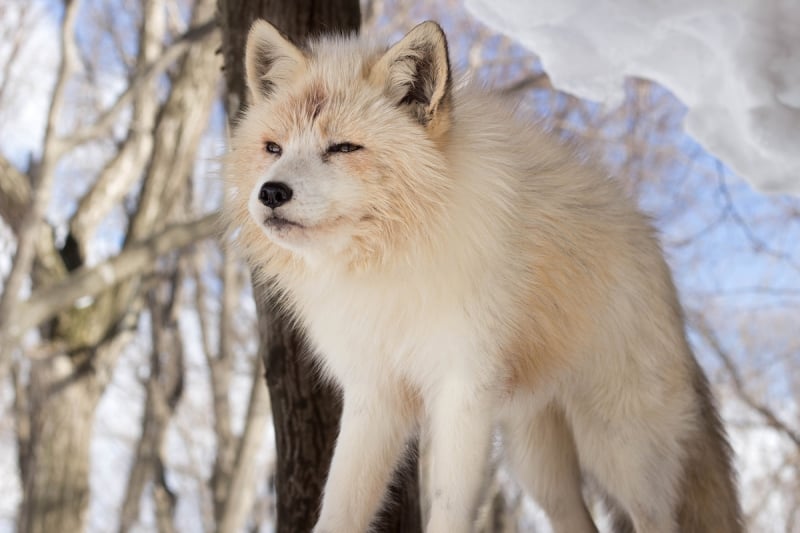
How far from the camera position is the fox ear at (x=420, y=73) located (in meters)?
2.74

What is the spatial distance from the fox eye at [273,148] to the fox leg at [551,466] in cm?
154

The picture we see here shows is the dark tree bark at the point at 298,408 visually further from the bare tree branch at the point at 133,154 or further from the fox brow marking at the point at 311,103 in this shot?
the bare tree branch at the point at 133,154

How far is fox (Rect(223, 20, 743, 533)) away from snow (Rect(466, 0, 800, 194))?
0.70 m

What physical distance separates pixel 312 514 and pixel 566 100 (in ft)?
27.6

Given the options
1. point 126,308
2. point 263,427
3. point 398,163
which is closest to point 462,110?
point 398,163

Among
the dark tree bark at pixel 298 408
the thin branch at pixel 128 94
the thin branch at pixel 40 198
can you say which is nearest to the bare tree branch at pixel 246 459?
the thin branch at pixel 40 198

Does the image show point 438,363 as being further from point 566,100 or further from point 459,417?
point 566,100

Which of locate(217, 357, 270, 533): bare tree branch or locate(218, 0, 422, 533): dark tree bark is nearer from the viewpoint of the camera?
locate(218, 0, 422, 533): dark tree bark

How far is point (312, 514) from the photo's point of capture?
13.3ft

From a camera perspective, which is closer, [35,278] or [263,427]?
[35,278]

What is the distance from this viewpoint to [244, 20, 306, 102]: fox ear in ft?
9.95

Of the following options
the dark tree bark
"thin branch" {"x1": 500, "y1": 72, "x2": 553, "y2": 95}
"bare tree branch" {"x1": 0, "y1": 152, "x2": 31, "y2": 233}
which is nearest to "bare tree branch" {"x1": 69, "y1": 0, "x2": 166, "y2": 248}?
"bare tree branch" {"x1": 0, "y1": 152, "x2": 31, "y2": 233}

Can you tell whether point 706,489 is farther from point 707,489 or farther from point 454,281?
point 454,281

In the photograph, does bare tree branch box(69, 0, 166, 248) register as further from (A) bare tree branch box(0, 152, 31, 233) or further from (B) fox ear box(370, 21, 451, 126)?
(B) fox ear box(370, 21, 451, 126)
